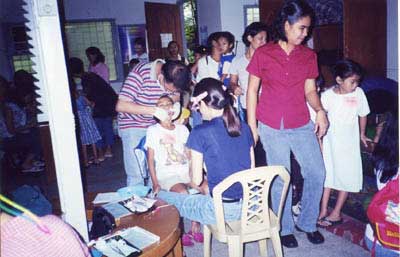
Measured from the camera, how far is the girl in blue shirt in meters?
2.21

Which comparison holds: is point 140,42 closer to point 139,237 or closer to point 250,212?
point 250,212

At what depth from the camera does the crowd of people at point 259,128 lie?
88.3 inches

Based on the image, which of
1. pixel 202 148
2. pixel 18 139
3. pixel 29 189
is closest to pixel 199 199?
pixel 202 148

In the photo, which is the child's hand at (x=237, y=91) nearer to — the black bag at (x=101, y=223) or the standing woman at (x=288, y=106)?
the standing woman at (x=288, y=106)

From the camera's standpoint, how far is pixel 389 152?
1972 mm

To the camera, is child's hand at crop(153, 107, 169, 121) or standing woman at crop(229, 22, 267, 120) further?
standing woman at crop(229, 22, 267, 120)

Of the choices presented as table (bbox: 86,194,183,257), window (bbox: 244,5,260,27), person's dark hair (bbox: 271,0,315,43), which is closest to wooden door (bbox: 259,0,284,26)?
window (bbox: 244,5,260,27)

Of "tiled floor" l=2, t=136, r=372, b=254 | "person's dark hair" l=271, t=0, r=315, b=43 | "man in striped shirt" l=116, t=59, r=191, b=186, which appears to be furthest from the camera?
"tiled floor" l=2, t=136, r=372, b=254

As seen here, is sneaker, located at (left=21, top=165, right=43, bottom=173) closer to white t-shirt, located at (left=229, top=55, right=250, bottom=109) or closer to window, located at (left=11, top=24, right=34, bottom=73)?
window, located at (left=11, top=24, right=34, bottom=73)

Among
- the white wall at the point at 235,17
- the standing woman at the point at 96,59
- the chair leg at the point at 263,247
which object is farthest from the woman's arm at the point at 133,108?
the standing woman at the point at 96,59

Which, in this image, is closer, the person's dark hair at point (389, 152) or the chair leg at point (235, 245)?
the person's dark hair at point (389, 152)

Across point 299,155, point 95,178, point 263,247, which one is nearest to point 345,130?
point 299,155

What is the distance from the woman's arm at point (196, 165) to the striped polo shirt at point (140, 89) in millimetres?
708

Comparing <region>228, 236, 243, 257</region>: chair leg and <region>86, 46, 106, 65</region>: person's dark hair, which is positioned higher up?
<region>86, 46, 106, 65</region>: person's dark hair
